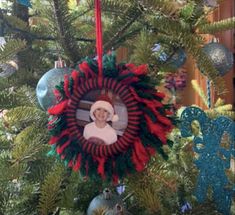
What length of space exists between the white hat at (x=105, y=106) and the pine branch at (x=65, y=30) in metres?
0.15

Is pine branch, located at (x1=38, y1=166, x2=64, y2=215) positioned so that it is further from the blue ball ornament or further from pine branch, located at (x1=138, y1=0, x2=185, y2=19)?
pine branch, located at (x1=138, y1=0, x2=185, y2=19)

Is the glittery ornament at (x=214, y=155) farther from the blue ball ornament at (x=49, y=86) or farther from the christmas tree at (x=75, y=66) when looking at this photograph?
the blue ball ornament at (x=49, y=86)

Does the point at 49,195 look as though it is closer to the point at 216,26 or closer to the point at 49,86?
the point at 49,86

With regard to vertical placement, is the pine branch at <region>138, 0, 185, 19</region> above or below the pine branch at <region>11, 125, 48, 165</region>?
above

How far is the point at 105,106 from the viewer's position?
38 centimetres

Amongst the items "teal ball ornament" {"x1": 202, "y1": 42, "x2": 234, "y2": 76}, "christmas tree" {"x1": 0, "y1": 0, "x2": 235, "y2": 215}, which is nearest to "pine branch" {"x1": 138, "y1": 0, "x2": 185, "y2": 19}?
"christmas tree" {"x1": 0, "y1": 0, "x2": 235, "y2": 215}

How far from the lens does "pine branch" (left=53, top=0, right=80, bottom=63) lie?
47cm

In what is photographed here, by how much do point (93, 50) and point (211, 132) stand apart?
21 cm

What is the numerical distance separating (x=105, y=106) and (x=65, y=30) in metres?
0.16

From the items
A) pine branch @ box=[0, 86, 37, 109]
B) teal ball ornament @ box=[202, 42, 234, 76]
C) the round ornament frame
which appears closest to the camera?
the round ornament frame

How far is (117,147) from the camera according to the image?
380 millimetres

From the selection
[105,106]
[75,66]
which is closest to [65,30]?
[75,66]

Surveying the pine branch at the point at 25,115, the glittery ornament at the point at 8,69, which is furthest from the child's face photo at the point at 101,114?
the glittery ornament at the point at 8,69

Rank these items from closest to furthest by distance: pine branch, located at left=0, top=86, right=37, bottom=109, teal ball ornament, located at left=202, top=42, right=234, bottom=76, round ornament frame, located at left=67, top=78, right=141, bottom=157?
round ornament frame, located at left=67, top=78, right=141, bottom=157 < pine branch, located at left=0, top=86, right=37, bottom=109 < teal ball ornament, located at left=202, top=42, right=234, bottom=76
